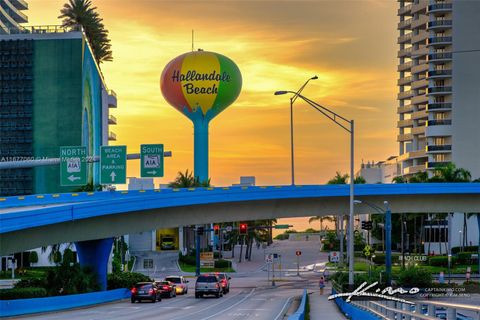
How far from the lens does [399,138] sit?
651 feet

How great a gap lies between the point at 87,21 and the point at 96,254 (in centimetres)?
9803

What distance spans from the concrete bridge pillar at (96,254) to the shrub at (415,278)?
981 inches

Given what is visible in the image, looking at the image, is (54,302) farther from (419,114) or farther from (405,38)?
Result: (405,38)

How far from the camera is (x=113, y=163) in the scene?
6894 centimetres

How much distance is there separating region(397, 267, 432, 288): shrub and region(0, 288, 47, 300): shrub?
33.2m

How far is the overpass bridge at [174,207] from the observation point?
188 feet

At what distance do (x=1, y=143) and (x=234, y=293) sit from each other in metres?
73.8

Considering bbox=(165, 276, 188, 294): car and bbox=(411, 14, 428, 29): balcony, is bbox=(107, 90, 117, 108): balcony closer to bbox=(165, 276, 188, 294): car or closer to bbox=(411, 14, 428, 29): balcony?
bbox=(411, 14, 428, 29): balcony

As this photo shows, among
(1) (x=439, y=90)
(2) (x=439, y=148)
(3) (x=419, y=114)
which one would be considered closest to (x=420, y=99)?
(3) (x=419, y=114)

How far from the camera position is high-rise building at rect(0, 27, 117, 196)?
146 meters

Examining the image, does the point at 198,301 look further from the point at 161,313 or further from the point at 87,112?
the point at 87,112

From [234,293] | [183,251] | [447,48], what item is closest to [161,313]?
[234,293]

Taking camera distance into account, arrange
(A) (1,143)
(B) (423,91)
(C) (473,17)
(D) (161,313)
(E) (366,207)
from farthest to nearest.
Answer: (B) (423,91)
(C) (473,17)
(A) (1,143)
(E) (366,207)
(D) (161,313)

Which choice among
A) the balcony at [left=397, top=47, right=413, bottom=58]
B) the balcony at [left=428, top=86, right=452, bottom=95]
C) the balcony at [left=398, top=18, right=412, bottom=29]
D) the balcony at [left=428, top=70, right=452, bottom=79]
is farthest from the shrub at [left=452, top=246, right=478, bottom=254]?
the balcony at [left=398, top=18, right=412, bottom=29]
